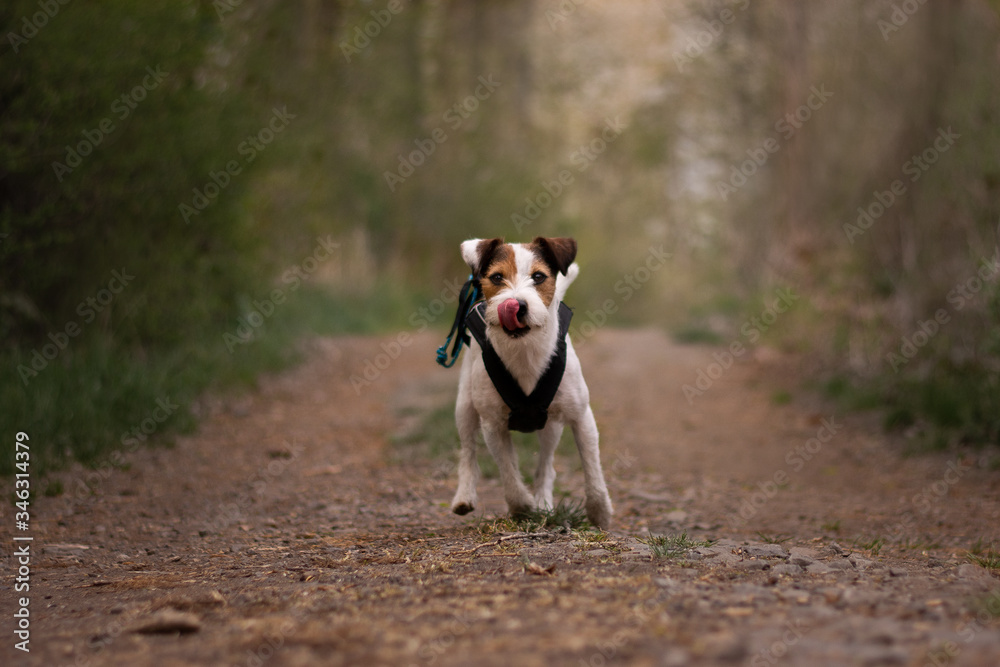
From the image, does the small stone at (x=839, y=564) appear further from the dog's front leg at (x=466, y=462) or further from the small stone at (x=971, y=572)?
the dog's front leg at (x=466, y=462)

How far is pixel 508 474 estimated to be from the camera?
4.64 metres

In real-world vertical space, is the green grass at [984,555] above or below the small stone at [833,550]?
below

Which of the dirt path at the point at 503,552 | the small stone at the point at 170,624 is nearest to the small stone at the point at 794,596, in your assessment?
the dirt path at the point at 503,552

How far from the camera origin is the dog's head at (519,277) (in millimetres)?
4043

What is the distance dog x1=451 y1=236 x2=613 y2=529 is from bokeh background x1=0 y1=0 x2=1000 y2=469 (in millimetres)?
3524

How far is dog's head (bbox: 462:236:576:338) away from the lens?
4.04m

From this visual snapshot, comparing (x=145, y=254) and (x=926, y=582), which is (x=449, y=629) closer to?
(x=926, y=582)

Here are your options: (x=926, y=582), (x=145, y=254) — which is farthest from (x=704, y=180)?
(x=926, y=582)

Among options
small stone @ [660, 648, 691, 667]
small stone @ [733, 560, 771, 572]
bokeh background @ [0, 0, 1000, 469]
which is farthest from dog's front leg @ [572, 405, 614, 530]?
bokeh background @ [0, 0, 1000, 469]

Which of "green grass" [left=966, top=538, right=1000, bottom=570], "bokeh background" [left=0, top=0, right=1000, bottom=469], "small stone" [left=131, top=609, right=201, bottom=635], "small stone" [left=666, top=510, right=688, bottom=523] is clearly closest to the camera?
"small stone" [left=131, top=609, right=201, bottom=635]

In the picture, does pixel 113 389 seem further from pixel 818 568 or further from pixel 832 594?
pixel 832 594

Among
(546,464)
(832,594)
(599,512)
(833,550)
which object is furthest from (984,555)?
(546,464)

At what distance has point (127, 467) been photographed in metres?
6.60

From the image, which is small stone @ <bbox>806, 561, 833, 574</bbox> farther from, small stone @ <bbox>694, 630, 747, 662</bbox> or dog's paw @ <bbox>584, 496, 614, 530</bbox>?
dog's paw @ <bbox>584, 496, 614, 530</bbox>
